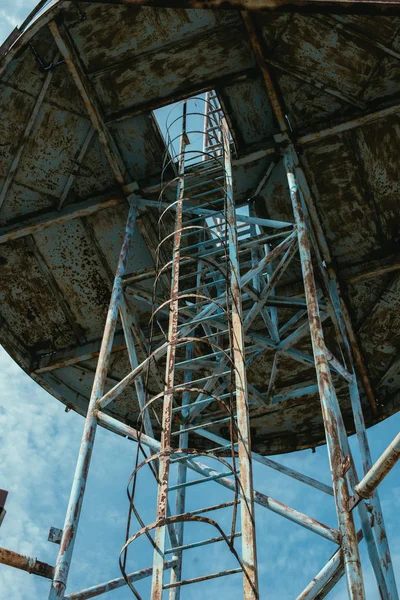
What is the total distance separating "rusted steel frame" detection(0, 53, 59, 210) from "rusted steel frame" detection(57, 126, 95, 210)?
79cm

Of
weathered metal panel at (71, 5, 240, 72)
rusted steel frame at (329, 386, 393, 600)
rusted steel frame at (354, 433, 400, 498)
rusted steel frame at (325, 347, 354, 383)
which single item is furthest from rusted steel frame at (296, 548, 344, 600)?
weathered metal panel at (71, 5, 240, 72)

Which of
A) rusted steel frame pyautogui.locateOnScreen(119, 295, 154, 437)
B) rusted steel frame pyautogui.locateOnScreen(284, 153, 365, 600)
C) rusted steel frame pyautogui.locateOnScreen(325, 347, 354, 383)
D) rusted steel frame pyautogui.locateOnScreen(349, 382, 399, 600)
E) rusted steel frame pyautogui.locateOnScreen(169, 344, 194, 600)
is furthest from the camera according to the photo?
rusted steel frame pyautogui.locateOnScreen(119, 295, 154, 437)

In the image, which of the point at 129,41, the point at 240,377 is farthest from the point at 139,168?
the point at 240,377

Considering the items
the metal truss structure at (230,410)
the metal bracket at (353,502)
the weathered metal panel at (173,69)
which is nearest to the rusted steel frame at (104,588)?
the metal truss structure at (230,410)

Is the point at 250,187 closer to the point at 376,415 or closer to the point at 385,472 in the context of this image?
the point at 376,415

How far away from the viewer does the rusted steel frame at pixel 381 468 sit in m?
4.90

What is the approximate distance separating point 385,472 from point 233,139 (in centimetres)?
688

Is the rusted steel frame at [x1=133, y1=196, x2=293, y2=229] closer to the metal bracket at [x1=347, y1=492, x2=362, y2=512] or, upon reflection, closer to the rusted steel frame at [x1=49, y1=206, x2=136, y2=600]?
the rusted steel frame at [x1=49, y1=206, x2=136, y2=600]

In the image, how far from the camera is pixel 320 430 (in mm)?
13188

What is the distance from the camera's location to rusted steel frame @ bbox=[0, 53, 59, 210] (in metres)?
10.0

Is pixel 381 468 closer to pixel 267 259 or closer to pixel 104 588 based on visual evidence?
pixel 104 588

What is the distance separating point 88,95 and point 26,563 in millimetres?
6539

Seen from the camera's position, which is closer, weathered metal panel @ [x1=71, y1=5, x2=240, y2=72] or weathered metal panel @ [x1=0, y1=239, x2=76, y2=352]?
weathered metal panel @ [x1=71, y1=5, x2=240, y2=72]

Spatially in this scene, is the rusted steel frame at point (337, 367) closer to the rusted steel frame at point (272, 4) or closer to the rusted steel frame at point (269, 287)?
the rusted steel frame at point (269, 287)
